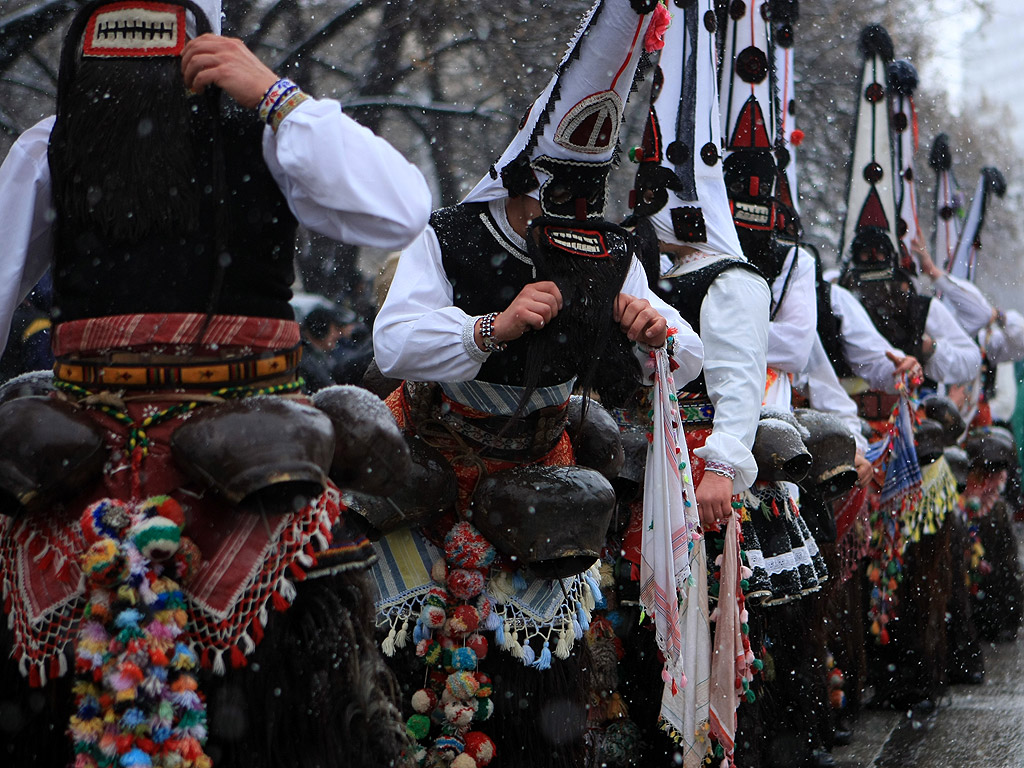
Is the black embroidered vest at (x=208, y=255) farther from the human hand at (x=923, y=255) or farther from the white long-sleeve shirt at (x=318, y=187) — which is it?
the human hand at (x=923, y=255)

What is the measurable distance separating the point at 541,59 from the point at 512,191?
7915 mm

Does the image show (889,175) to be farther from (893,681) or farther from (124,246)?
(124,246)

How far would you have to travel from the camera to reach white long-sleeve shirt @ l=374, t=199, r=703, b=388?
130 inches

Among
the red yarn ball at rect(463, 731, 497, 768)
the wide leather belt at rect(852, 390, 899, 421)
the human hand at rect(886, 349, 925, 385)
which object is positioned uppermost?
the human hand at rect(886, 349, 925, 385)

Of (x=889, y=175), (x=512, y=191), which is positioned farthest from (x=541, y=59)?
(x=512, y=191)

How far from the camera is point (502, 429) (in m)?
3.50

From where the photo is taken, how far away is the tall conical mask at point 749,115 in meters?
5.15

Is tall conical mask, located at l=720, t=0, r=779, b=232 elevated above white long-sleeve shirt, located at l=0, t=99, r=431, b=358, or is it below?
above

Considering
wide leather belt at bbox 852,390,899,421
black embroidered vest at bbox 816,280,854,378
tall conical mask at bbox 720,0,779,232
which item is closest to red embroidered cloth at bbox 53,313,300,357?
tall conical mask at bbox 720,0,779,232

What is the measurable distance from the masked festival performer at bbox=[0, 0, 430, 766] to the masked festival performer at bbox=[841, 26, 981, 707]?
4.29 meters

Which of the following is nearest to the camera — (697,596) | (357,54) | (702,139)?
(697,596)

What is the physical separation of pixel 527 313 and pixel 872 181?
4698mm

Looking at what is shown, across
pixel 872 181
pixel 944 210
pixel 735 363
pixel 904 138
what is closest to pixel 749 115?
pixel 735 363

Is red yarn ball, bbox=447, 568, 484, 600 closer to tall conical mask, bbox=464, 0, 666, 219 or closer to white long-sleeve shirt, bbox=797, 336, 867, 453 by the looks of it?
tall conical mask, bbox=464, 0, 666, 219
